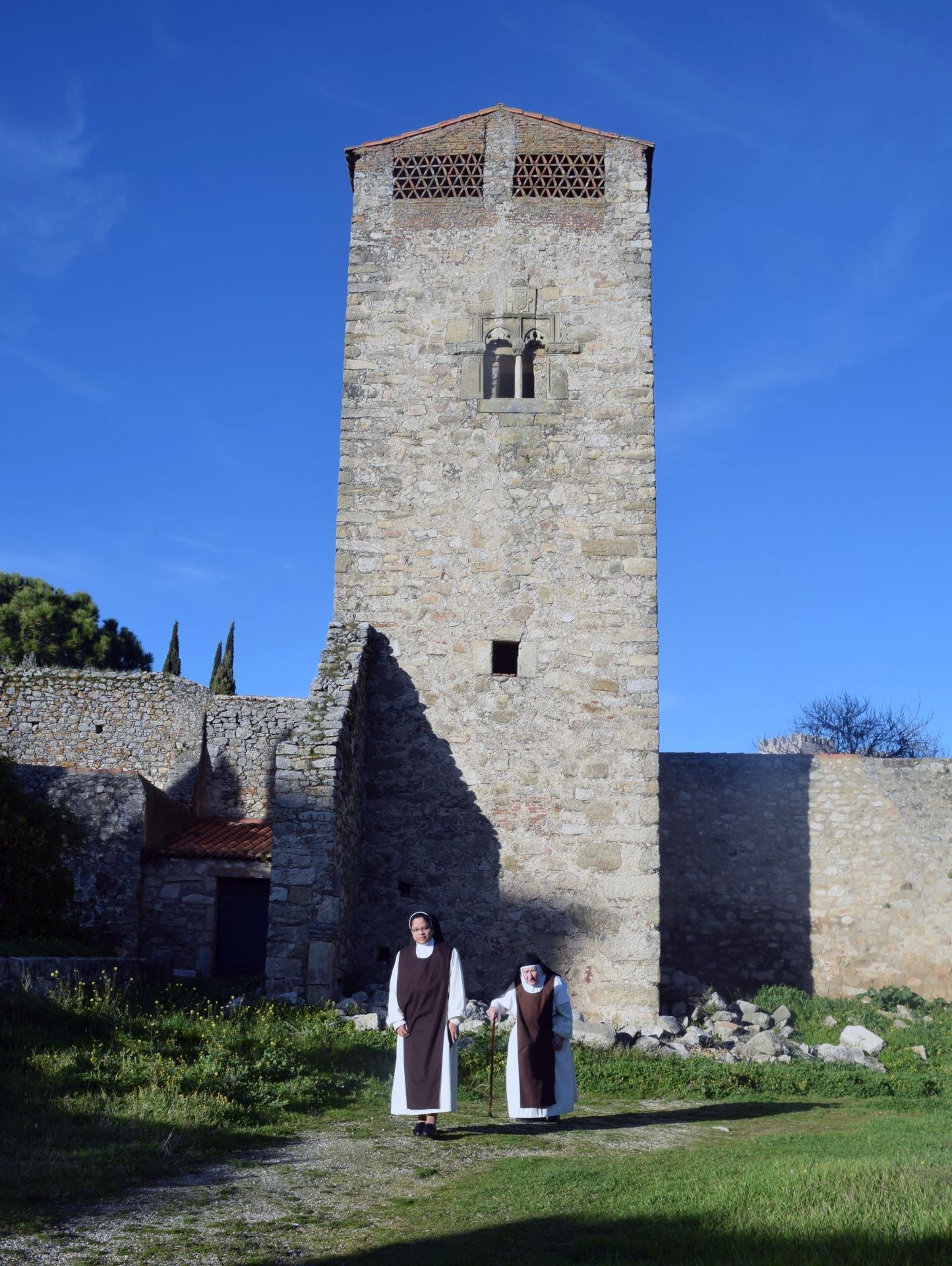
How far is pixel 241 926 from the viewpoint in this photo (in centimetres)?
1484

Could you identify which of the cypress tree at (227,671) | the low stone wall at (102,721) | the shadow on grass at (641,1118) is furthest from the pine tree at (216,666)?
the shadow on grass at (641,1118)

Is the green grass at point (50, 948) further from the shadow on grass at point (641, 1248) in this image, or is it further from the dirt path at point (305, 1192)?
the shadow on grass at point (641, 1248)

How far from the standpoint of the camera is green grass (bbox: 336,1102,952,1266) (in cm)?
429

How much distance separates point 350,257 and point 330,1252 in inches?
481

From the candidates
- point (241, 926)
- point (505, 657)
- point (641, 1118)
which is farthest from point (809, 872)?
point (641, 1118)

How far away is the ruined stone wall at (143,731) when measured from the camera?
18719 mm

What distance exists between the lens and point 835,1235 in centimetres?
432

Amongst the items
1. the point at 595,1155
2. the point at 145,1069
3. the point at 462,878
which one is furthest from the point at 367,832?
the point at 595,1155

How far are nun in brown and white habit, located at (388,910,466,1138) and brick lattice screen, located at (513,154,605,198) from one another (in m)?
10.3

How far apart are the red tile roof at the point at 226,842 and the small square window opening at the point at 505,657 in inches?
168

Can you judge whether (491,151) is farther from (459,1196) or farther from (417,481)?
(459,1196)

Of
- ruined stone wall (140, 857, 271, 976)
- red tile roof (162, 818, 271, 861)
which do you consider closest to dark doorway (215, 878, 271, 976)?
ruined stone wall (140, 857, 271, 976)

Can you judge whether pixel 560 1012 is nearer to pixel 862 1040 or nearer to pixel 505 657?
pixel 505 657

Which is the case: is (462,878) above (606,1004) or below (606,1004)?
above
